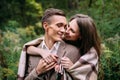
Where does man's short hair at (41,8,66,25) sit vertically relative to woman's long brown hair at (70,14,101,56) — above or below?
A: above

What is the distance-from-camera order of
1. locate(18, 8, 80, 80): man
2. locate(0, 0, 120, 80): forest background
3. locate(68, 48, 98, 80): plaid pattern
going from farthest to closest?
locate(0, 0, 120, 80): forest background → locate(18, 8, 80, 80): man → locate(68, 48, 98, 80): plaid pattern

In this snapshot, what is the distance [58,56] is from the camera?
4410mm

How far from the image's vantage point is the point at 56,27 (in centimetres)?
453

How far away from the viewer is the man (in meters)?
4.41

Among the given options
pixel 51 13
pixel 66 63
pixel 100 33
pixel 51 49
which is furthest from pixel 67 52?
pixel 100 33

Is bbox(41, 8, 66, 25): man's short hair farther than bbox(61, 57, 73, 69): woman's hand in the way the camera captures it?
Yes

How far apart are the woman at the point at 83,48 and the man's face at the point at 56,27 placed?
0.35 feet

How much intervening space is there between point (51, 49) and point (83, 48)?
1.23 ft

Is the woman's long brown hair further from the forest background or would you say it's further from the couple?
the forest background

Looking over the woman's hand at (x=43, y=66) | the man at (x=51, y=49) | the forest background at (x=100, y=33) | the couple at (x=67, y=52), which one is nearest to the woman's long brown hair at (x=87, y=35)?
the couple at (x=67, y=52)

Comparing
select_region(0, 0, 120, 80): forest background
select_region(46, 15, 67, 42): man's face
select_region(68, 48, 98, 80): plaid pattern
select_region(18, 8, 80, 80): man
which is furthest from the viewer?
select_region(0, 0, 120, 80): forest background

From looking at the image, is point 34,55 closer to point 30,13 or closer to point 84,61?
point 84,61

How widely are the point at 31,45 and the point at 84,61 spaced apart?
75cm

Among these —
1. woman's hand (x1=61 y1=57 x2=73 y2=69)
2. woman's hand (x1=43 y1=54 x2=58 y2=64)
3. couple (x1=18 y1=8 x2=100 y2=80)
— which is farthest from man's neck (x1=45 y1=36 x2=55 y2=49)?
woman's hand (x1=61 y1=57 x2=73 y2=69)
